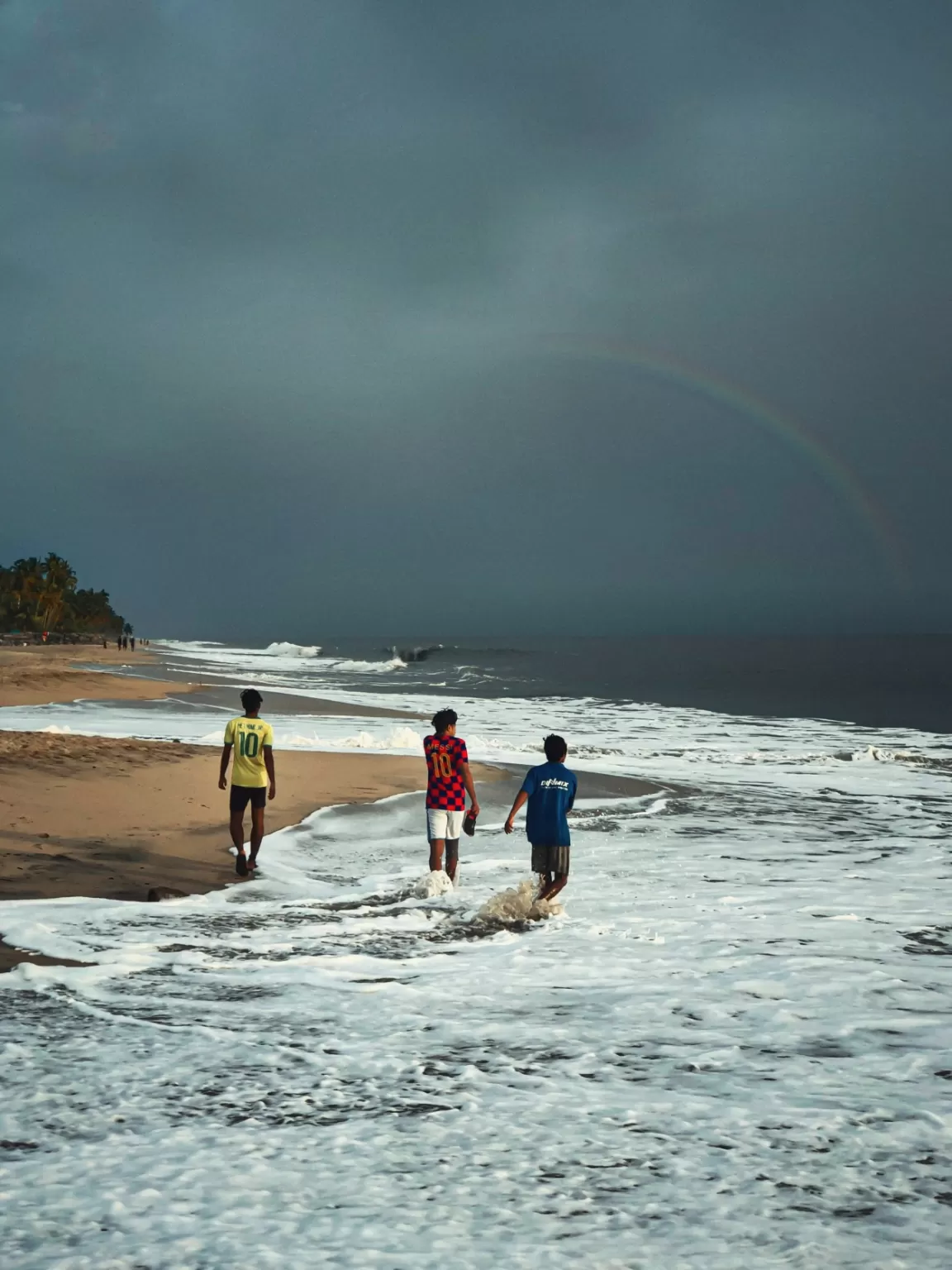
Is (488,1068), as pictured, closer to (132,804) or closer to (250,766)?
(250,766)

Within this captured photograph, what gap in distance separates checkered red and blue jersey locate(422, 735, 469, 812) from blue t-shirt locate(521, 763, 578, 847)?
0.92m

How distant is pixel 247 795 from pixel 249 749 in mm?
510

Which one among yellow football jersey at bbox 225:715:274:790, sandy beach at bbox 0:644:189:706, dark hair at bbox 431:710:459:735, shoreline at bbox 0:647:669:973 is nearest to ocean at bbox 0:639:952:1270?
shoreline at bbox 0:647:669:973

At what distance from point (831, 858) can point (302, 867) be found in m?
6.23

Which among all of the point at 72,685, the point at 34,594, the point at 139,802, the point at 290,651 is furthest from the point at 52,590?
the point at 139,802

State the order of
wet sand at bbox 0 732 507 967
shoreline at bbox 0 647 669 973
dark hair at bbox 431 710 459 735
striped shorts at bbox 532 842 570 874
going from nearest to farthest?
1. striped shorts at bbox 532 842 570 874
2. shoreline at bbox 0 647 669 973
3. wet sand at bbox 0 732 507 967
4. dark hair at bbox 431 710 459 735

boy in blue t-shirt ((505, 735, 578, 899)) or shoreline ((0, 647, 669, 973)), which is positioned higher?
boy in blue t-shirt ((505, 735, 578, 899))

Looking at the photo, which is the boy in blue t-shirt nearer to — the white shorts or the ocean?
the ocean

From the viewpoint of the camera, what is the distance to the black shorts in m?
11.7

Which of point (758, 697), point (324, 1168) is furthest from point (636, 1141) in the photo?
point (758, 697)

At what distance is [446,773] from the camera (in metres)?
10.9

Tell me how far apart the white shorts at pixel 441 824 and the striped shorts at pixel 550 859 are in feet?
3.55

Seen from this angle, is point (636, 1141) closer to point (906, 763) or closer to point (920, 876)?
point (920, 876)

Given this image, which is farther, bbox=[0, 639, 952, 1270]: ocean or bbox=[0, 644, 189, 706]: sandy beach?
bbox=[0, 644, 189, 706]: sandy beach
